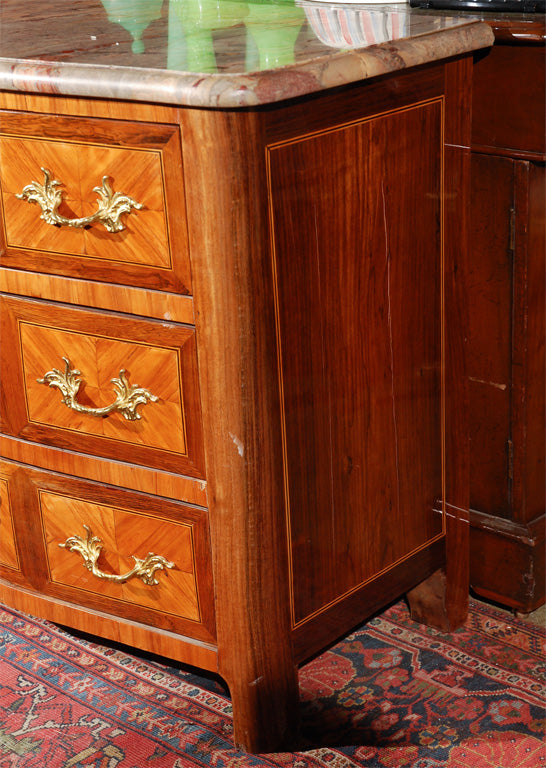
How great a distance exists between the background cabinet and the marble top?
0.10 metres

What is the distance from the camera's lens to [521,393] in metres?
1.58

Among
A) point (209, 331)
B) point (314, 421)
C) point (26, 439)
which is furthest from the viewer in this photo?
point (26, 439)

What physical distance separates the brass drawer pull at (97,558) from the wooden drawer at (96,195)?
372 mm

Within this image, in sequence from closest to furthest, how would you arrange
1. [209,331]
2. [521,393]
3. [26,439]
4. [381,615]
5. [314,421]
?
1. [209,331]
2. [314,421]
3. [26,439]
4. [521,393]
5. [381,615]

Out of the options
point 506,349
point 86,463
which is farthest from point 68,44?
point 506,349

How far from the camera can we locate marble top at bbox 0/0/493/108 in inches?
44.1

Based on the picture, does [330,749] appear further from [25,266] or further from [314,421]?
[25,266]

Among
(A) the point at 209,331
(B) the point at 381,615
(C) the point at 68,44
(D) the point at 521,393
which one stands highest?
Answer: (C) the point at 68,44

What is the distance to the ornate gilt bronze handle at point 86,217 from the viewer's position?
1214mm

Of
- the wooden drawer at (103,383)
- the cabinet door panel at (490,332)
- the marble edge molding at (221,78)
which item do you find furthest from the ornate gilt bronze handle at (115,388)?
the cabinet door panel at (490,332)

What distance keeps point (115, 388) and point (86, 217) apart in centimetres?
22

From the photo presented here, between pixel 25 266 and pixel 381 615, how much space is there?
824mm

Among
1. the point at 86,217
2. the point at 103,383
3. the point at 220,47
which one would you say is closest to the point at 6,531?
the point at 103,383

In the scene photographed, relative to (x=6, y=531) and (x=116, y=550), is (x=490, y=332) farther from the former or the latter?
(x=6, y=531)
